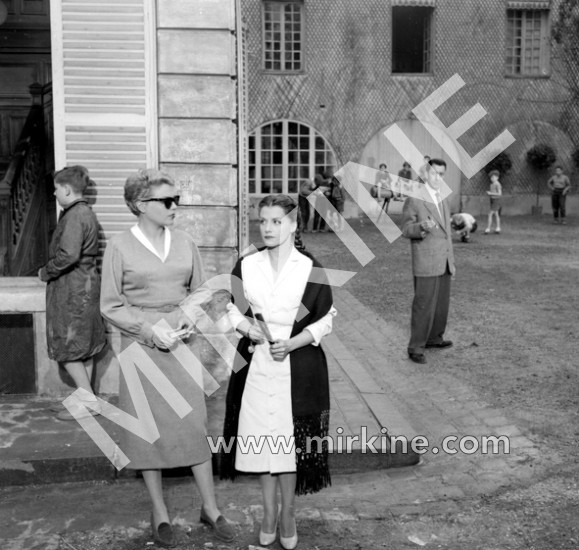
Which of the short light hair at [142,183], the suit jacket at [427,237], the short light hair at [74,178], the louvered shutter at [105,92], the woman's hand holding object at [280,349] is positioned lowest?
the woman's hand holding object at [280,349]

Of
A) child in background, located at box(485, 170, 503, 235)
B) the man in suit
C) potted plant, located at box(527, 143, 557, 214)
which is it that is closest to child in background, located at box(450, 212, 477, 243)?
child in background, located at box(485, 170, 503, 235)

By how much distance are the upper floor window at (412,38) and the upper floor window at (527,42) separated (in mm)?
2670

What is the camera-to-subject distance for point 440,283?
835 centimetres

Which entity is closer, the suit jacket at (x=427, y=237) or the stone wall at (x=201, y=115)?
the stone wall at (x=201, y=115)

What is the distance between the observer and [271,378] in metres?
4.12

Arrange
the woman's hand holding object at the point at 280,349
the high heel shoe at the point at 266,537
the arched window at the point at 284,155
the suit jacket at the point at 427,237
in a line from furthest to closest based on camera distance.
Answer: the arched window at the point at 284,155 → the suit jacket at the point at 427,237 → the high heel shoe at the point at 266,537 → the woman's hand holding object at the point at 280,349

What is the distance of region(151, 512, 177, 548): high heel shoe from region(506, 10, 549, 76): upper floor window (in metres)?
25.3

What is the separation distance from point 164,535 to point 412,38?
25.2 metres

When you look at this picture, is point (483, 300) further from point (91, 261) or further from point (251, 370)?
point (251, 370)

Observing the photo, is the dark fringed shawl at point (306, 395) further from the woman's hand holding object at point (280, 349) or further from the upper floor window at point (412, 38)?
the upper floor window at point (412, 38)

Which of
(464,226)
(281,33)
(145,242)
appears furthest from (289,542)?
(281,33)

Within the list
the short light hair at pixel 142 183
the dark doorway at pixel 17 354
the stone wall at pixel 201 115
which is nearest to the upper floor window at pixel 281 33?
→ the stone wall at pixel 201 115

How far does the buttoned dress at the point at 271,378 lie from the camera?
A: 13.5 feet

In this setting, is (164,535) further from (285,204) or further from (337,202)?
(337,202)
